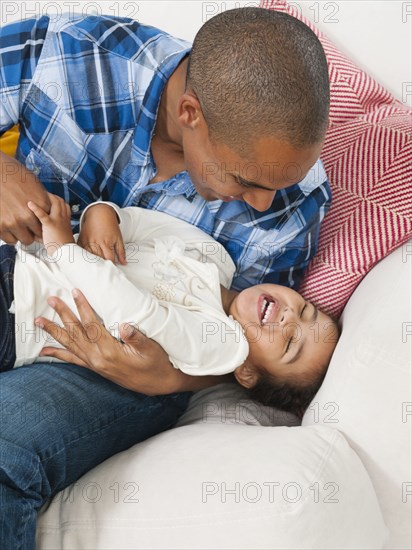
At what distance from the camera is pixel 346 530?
→ 1.26 m

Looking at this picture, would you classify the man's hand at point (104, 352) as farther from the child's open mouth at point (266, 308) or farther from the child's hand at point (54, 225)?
the child's open mouth at point (266, 308)

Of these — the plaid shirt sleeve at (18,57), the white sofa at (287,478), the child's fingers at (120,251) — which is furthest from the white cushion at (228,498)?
the plaid shirt sleeve at (18,57)

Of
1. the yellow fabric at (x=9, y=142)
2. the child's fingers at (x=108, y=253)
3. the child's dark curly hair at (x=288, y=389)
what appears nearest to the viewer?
the child's fingers at (x=108, y=253)

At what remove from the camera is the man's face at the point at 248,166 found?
127 centimetres

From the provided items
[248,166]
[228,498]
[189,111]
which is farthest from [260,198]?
[228,498]

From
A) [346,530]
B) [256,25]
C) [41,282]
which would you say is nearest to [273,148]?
[256,25]

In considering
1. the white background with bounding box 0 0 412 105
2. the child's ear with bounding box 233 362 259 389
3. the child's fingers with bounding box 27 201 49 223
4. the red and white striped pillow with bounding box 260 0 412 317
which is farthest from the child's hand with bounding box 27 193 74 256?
the white background with bounding box 0 0 412 105

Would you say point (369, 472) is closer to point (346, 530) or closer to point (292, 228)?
point (346, 530)

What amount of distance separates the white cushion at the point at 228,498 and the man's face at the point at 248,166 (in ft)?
1.40

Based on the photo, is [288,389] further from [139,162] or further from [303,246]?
[139,162]

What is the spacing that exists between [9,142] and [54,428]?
75cm

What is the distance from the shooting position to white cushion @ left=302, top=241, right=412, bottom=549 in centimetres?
133

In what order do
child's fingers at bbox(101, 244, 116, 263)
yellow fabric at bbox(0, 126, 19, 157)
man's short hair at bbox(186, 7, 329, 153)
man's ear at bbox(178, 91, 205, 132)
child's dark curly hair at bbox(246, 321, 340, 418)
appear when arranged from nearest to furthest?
man's short hair at bbox(186, 7, 329, 153) → man's ear at bbox(178, 91, 205, 132) → child's fingers at bbox(101, 244, 116, 263) → child's dark curly hair at bbox(246, 321, 340, 418) → yellow fabric at bbox(0, 126, 19, 157)

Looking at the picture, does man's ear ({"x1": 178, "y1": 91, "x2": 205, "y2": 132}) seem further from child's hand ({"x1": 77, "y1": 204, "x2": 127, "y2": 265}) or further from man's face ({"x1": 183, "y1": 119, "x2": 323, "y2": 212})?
child's hand ({"x1": 77, "y1": 204, "x2": 127, "y2": 265})
